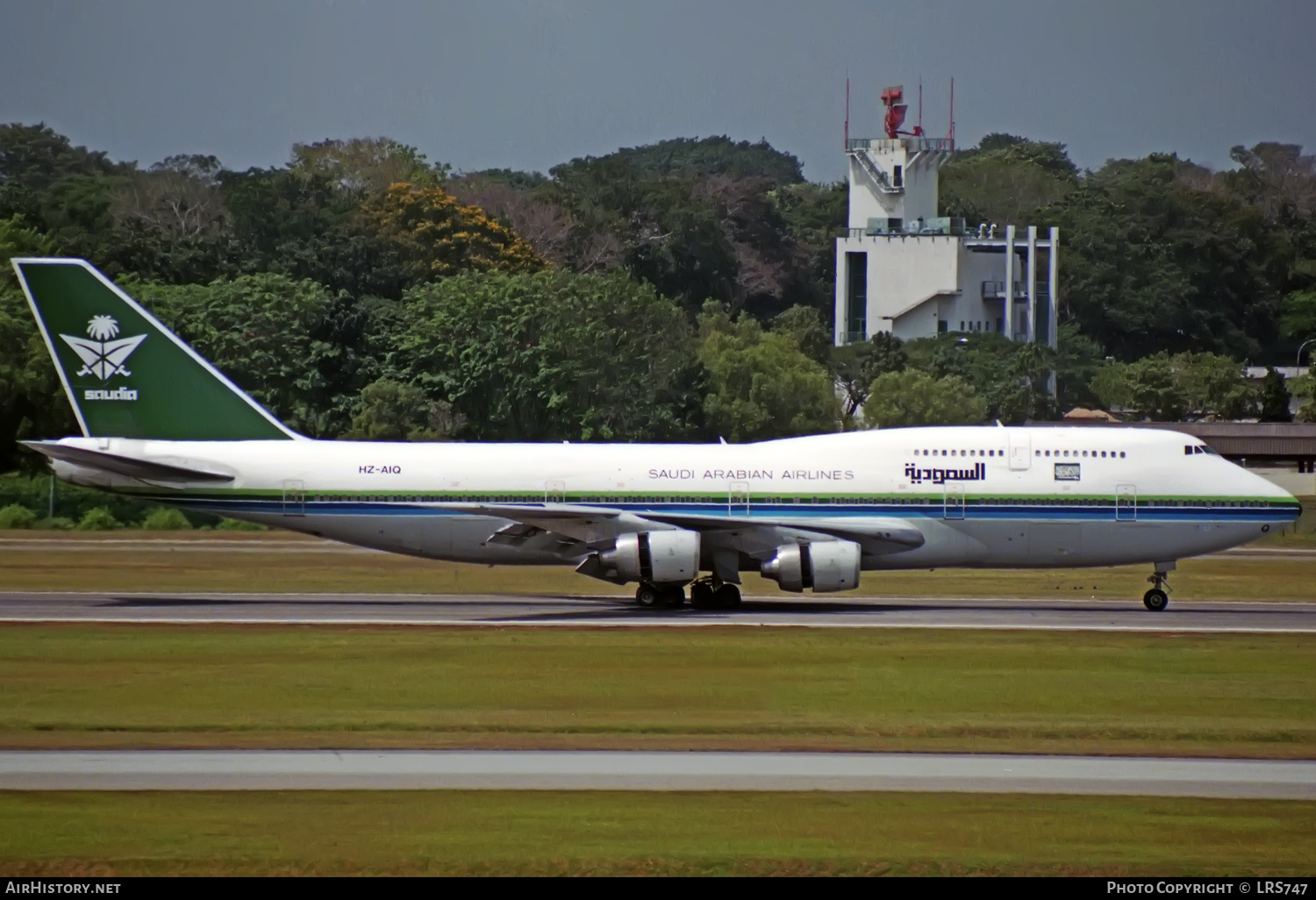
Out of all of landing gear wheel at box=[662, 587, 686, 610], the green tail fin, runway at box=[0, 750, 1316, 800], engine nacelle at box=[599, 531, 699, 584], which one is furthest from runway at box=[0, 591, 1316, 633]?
runway at box=[0, 750, 1316, 800]

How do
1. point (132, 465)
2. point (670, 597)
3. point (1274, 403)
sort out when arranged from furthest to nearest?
point (1274, 403), point (670, 597), point (132, 465)

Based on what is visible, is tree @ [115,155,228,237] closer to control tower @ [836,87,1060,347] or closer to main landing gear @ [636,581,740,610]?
control tower @ [836,87,1060,347]

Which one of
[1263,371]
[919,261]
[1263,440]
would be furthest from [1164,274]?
[1263,440]

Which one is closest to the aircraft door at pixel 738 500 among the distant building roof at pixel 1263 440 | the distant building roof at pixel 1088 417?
the distant building roof at pixel 1263 440

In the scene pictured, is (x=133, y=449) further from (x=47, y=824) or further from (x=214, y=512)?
(x=47, y=824)

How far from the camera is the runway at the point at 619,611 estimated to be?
36.8 metres

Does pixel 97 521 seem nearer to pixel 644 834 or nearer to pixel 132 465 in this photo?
pixel 132 465

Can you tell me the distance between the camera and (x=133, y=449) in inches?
1617

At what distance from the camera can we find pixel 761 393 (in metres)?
93.2

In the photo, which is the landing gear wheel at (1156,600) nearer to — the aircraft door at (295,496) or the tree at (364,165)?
the aircraft door at (295,496)

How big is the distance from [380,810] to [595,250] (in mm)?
125721

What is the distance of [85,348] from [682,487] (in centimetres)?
1418

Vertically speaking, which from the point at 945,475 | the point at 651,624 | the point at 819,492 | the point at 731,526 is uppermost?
the point at 945,475
